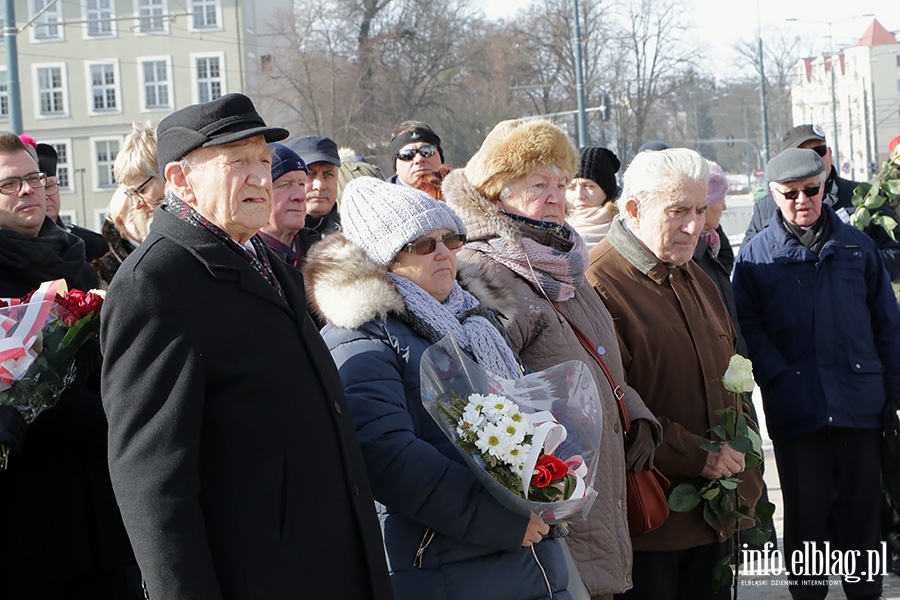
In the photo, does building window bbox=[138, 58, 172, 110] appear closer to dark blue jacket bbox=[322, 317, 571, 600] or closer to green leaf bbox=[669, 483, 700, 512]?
green leaf bbox=[669, 483, 700, 512]

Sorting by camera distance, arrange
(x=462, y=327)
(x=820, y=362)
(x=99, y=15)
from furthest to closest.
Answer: (x=99, y=15)
(x=820, y=362)
(x=462, y=327)

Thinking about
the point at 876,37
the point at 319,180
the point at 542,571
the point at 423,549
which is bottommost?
the point at 542,571

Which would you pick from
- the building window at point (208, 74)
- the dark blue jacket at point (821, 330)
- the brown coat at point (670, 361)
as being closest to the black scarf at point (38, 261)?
the brown coat at point (670, 361)

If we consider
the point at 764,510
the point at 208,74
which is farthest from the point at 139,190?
the point at 208,74

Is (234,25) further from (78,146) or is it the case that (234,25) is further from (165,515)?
(165,515)

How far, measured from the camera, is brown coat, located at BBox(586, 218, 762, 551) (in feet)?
14.8

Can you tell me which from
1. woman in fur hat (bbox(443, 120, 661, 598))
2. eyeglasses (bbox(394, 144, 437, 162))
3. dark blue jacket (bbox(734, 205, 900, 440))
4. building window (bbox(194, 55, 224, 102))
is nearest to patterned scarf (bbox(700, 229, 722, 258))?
dark blue jacket (bbox(734, 205, 900, 440))

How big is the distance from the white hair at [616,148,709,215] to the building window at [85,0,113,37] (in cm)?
5088

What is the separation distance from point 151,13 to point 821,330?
50.5 metres

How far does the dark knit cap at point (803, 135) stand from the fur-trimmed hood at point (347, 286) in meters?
4.79

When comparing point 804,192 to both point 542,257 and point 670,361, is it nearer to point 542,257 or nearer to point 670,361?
point 670,361

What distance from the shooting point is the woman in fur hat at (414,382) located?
3.09 metres

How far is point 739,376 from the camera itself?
14.6 ft

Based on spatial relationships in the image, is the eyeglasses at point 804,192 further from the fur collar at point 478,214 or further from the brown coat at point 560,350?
the fur collar at point 478,214
